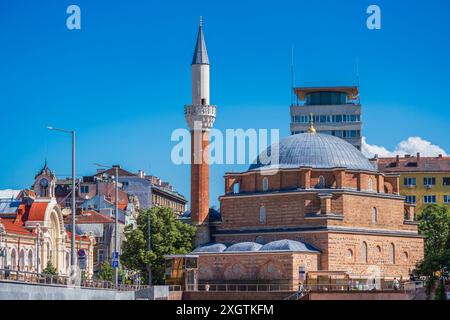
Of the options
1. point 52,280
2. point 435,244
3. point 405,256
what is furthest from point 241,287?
point 52,280

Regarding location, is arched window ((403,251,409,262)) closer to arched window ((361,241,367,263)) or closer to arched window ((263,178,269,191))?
arched window ((361,241,367,263))

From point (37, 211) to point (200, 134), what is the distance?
61.8 feet

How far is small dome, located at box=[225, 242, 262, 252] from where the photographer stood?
89594 mm

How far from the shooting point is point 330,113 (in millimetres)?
140250

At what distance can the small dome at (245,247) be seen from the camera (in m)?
89.6

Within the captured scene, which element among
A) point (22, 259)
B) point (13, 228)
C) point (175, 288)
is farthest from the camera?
point (13, 228)

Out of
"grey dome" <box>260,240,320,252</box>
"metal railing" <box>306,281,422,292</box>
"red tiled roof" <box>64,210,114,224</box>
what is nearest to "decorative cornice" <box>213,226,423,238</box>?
"grey dome" <box>260,240,320,252</box>

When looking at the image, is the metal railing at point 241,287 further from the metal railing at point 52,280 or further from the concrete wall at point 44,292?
the concrete wall at point 44,292

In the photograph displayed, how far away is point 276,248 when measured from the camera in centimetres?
8812

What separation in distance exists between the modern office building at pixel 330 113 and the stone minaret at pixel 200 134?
43.7 meters

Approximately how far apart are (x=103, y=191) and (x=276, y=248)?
50.2 m

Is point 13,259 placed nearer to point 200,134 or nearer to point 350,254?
point 200,134

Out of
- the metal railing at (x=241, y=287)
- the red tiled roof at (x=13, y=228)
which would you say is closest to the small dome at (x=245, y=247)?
the metal railing at (x=241, y=287)
